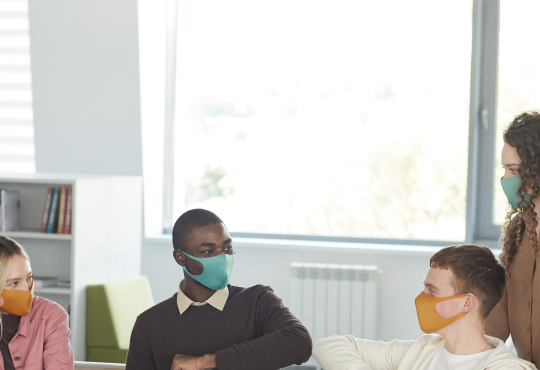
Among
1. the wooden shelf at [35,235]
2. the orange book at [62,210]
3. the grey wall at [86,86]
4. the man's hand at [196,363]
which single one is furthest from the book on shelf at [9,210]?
the man's hand at [196,363]

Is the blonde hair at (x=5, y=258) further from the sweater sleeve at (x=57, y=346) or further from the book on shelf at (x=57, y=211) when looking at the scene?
the book on shelf at (x=57, y=211)

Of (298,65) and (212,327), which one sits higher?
(298,65)

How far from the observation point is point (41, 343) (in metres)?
1.81

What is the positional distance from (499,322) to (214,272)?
0.87m

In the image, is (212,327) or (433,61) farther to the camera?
(433,61)

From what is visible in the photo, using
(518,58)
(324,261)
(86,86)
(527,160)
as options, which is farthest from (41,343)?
(518,58)

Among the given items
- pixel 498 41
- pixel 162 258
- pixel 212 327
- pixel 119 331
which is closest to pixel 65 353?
pixel 212 327

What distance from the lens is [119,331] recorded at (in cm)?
321

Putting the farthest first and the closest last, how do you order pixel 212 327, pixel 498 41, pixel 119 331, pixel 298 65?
pixel 298 65 < pixel 498 41 < pixel 119 331 < pixel 212 327

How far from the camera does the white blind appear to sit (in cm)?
435

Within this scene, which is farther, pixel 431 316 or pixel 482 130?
pixel 482 130

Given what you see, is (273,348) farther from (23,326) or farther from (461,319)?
(23,326)

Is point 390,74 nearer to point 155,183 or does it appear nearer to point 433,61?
point 433,61

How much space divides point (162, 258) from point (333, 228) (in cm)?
125
